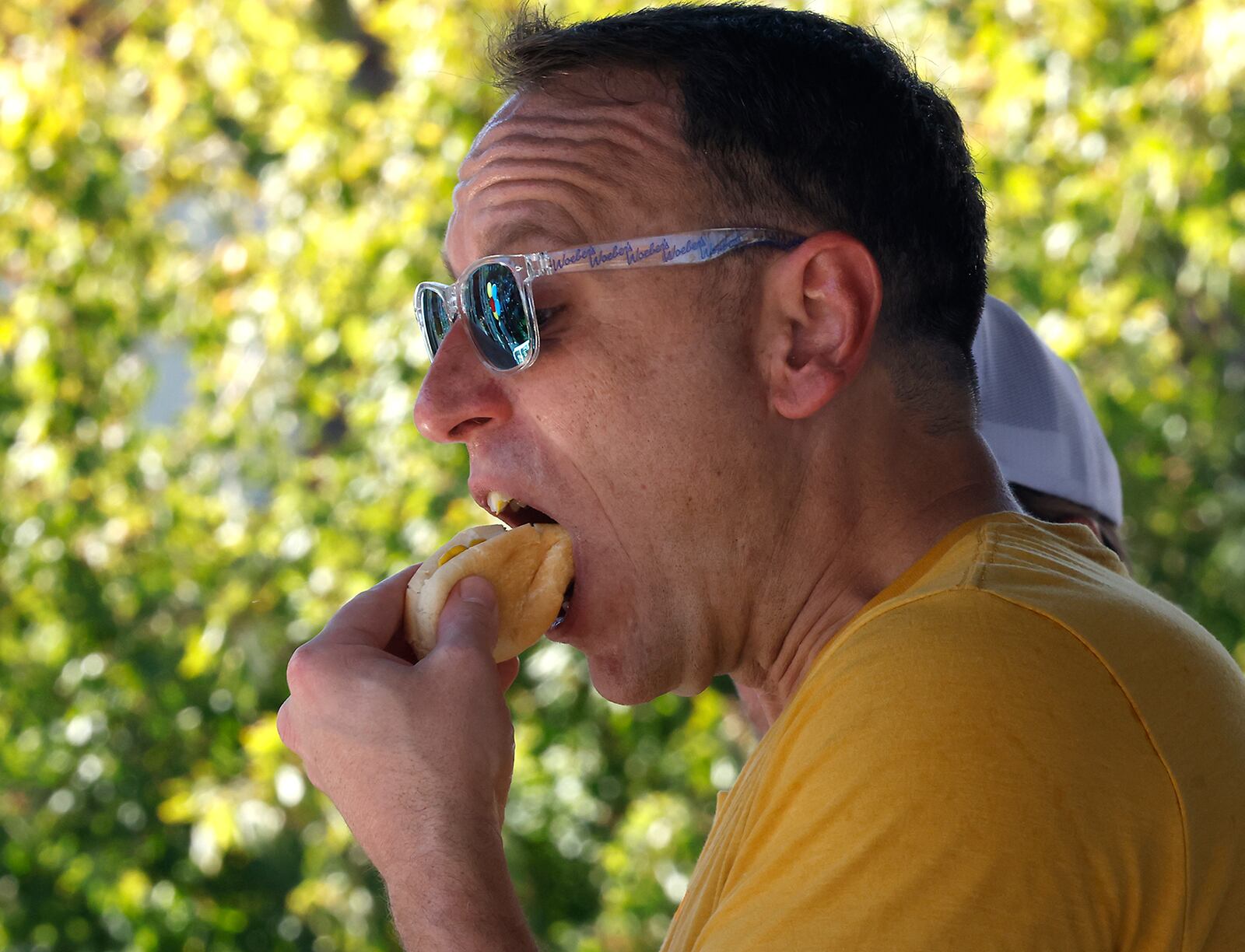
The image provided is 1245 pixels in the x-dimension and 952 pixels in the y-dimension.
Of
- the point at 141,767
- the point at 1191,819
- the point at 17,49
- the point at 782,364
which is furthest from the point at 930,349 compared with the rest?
the point at 17,49

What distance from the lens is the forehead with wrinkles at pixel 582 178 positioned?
1842 millimetres

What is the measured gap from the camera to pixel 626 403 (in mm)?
1828

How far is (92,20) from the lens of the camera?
6.87m

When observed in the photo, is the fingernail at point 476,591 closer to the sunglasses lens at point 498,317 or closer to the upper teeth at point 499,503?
the upper teeth at point 499,503

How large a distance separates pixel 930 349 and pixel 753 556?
38 centimetres

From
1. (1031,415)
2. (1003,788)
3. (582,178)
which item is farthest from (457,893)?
(1031,415)

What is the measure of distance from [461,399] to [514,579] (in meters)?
0.26

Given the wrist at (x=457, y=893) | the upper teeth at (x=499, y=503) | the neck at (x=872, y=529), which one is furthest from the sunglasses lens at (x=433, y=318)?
the wrist at (x=457, y=893)

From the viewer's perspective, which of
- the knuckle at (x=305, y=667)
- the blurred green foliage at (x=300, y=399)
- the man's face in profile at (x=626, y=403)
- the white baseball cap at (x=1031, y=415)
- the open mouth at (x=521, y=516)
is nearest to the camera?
the knuckle at (x=305, y=667)

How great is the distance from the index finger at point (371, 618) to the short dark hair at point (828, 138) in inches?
27.3

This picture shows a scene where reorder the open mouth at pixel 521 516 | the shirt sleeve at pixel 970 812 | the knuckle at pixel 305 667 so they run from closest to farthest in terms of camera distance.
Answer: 1. the shirt sleeve at pixel 970 812
2. the knuckle at pixel 305 667
3. the open mouth at pixel 521 516

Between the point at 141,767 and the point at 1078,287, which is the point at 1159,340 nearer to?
the point at 1078,287

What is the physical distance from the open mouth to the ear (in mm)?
386

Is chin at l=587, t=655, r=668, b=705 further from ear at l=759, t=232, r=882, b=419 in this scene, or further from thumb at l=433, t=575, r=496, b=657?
ear at l=759, t=232, r=882, b=419
